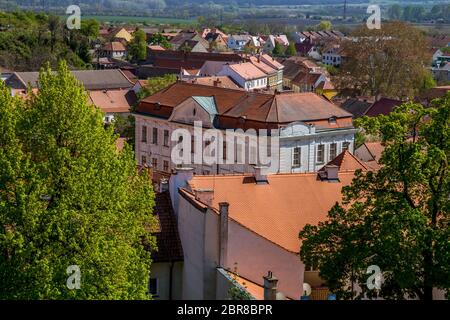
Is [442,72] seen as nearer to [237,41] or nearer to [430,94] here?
[430,94]

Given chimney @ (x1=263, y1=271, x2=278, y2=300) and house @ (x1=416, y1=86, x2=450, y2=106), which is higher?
house @ (x1=416, y1=86, x2=450, y2=106)

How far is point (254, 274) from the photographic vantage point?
23.0 metres

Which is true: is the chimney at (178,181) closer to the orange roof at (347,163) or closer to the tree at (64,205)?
the tree at (64,205)

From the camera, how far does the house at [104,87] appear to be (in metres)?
73.6

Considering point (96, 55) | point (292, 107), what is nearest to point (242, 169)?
point (292, 107)

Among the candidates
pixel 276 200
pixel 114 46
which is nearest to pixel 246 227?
pixel 276 200

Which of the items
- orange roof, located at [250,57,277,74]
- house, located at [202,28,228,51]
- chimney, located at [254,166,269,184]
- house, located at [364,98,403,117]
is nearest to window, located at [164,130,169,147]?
chimney, located at [254,166,269,184]

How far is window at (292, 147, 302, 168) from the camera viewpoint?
4294cm

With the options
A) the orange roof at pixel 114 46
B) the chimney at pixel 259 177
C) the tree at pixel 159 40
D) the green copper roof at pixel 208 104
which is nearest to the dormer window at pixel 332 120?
the green copper roof at pixel 208 104

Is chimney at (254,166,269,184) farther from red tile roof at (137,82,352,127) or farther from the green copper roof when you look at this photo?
the green copper roof

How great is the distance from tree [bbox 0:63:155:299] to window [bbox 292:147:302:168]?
71.5 ft

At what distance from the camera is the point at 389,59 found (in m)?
76.1
